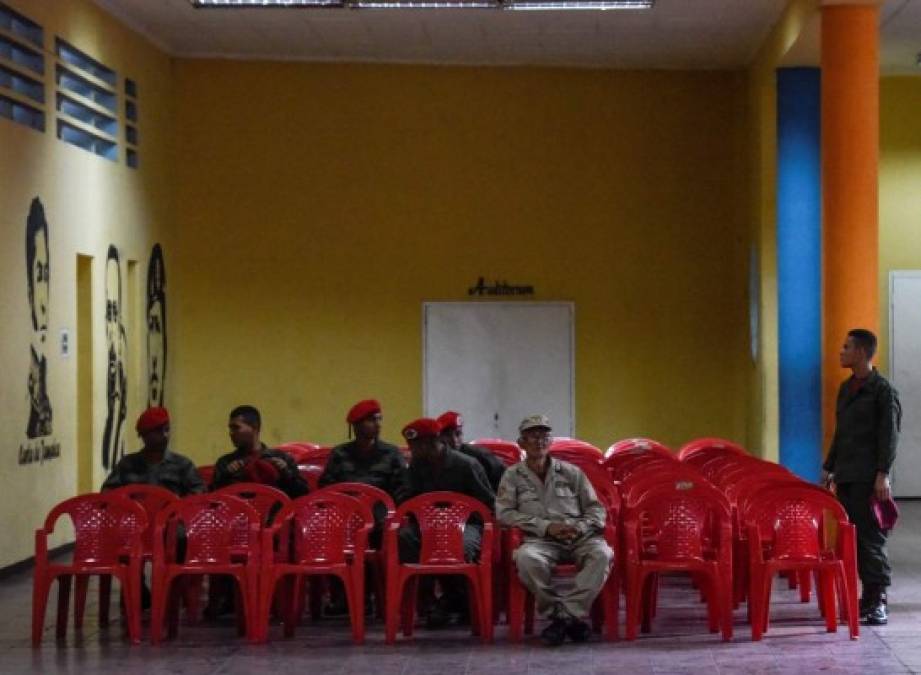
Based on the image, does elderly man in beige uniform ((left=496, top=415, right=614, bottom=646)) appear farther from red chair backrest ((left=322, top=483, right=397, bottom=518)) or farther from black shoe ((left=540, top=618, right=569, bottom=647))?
red chair backrest ((left=322, top=483, right=397, bottom=518))

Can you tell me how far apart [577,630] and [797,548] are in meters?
1.47

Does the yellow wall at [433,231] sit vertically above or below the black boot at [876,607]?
above

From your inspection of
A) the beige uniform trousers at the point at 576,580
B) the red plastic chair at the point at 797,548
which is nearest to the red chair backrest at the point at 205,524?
the beige uniform trousers at the point at 576,580

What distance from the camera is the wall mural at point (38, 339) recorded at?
14625 mm

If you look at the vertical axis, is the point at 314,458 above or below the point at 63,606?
above

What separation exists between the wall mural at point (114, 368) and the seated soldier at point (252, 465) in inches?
214

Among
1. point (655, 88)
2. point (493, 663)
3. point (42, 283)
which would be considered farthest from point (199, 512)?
point (655, 88)

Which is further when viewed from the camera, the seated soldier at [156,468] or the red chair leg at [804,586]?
the red chair leg at [804,586]

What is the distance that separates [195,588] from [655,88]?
10664 millimetres

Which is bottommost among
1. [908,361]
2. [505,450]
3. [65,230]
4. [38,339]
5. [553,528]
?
[553,528]

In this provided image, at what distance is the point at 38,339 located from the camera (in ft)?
48.8

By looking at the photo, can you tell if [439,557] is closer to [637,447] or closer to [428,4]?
[637,447]

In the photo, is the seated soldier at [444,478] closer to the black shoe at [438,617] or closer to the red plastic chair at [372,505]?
the black shoe at [438,617]

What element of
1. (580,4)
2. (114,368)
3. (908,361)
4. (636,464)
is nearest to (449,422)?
(636,464)
